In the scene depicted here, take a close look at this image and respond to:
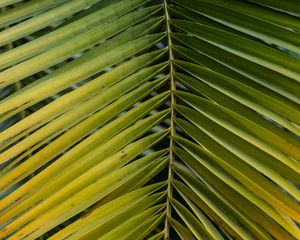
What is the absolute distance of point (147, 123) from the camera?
921mm

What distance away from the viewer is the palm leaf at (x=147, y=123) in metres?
0.84

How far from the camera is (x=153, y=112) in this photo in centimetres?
97

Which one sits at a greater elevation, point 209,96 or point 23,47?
point 23,47

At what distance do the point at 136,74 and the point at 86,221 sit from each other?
312mm

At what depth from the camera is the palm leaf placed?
841mm

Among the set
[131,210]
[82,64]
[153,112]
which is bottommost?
[131,210]

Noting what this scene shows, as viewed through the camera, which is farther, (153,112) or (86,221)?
(153,112)

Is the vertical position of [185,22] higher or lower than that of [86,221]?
higher

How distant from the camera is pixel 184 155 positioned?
0.92 m

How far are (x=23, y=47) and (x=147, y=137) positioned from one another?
0.30 m

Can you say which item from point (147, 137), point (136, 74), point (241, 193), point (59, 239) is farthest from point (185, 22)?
point (59, 239)

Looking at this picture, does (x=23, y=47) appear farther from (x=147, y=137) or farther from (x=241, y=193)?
(x=241, y=193)

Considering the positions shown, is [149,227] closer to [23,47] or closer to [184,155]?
[184,155]

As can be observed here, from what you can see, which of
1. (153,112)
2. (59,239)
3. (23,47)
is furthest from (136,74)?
(59,239)
